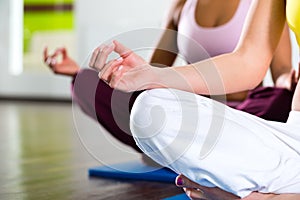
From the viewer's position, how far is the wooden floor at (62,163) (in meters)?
1.73

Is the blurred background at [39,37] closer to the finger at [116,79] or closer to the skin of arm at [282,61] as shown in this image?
the skin of arm at [282,61]

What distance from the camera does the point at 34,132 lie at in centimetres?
343

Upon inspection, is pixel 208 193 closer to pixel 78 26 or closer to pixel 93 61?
pixel 93 61

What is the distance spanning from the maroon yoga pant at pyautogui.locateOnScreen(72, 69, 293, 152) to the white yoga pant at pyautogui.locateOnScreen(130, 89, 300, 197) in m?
0.72

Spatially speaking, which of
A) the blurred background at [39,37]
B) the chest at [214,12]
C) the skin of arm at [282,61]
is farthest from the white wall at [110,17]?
the skin of arm at [282,61]

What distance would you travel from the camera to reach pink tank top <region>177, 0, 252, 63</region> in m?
2.16

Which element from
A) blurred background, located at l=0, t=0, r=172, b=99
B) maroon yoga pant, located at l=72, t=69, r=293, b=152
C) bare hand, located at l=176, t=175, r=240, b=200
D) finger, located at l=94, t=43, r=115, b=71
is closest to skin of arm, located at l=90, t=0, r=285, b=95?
finger, located at l=94, t=43, r=115, b=71

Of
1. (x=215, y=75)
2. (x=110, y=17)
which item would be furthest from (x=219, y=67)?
(x=110, y=17)

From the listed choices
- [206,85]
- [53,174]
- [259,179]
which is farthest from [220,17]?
[259,179]

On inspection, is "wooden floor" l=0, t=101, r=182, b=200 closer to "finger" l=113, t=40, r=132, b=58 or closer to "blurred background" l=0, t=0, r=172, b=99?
"finger" l=113, t=40, r=132, b=58

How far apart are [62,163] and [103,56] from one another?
124 centimetres

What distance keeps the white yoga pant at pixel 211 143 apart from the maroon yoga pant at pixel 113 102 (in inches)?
28.3

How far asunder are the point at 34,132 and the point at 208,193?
2.31 meters

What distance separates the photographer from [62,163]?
231cm
